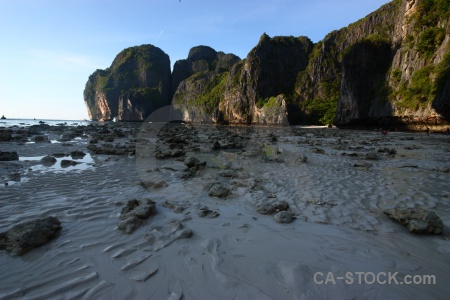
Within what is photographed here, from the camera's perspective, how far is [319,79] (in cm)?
7881

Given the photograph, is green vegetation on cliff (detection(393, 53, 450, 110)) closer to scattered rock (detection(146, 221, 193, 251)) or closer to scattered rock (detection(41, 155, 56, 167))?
scattered rock (detection(146, 221, 193, 251))

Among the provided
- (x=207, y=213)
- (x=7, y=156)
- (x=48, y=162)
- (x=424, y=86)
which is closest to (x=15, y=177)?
(x=48, y=162)

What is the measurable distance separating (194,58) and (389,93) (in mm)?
131262

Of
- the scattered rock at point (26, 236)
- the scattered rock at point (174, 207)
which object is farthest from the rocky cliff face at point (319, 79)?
the scattered rock at point (26, 236)

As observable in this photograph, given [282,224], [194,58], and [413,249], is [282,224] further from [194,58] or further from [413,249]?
[194,58]

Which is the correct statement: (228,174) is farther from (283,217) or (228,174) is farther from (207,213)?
(283,217)

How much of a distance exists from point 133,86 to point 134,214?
6375 inches

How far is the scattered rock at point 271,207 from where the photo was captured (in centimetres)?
484

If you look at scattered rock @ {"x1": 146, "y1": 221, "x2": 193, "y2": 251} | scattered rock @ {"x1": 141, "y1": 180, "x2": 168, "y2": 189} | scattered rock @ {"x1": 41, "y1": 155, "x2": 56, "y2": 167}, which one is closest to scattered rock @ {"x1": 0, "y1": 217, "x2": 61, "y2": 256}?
scattered rock @ {"x1": 146, "y1": 221, "x2": 193, "y2": 251}

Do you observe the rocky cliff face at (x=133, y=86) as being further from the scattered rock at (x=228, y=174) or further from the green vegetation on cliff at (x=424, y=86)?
the scattered rock at (x=228, y=174)

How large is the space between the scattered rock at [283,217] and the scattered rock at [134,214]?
2435 millimetres

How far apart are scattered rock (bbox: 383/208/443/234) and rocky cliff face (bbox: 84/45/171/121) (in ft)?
435

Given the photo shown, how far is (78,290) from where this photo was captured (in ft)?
8.75

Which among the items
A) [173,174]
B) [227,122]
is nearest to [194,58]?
[227,122]
